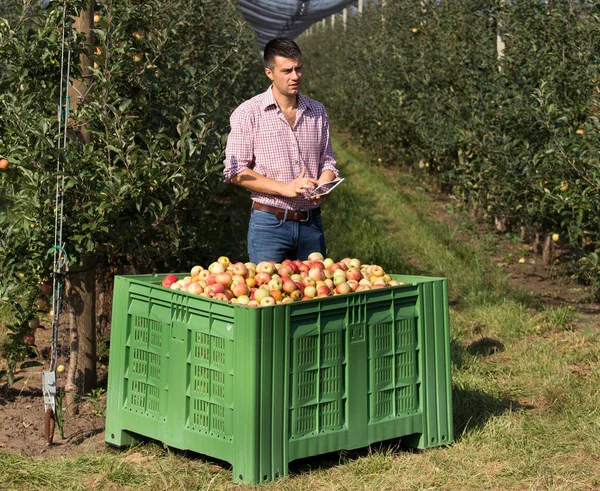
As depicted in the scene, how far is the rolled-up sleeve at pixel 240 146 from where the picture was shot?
4.15 m

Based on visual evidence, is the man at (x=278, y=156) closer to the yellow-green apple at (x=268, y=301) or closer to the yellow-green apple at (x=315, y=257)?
the yellow-green apple at (x=315, y=257)

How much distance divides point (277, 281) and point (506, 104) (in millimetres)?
4130

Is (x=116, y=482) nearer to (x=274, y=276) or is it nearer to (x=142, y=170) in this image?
(x=274, y=276)

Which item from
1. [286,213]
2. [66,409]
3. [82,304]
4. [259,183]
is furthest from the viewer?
[82,304]

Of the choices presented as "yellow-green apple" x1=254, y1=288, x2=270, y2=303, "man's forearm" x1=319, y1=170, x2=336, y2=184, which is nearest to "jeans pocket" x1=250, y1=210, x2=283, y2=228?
"man's forearm" x1=319, y1=170, x2=336, y2=184

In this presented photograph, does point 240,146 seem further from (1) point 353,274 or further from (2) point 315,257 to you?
(1) point 353,274

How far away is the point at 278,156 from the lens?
4.20 m

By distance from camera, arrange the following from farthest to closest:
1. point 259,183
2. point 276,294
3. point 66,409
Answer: point 66,409, point 259,183, point 276,294

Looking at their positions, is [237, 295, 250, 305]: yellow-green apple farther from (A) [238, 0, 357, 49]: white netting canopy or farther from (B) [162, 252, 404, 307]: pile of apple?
(A) [238, 0, 357, 49]: white netting canopy

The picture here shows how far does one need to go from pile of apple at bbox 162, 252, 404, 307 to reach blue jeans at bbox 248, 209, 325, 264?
0.77 ft

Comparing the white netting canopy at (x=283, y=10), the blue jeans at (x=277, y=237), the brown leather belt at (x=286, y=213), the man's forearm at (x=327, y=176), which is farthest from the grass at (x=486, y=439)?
the white netting canopy at (x=283, y=10)

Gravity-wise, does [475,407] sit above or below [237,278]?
below

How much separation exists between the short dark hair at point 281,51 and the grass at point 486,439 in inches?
68.4

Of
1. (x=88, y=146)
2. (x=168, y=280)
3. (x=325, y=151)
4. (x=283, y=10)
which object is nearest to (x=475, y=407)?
(x=325, y=151)
